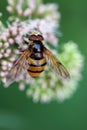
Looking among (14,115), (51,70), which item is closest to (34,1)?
(51,70)

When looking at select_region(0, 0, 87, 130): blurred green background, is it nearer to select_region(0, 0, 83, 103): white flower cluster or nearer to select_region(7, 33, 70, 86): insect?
select_region(0, 0, 83, 103): white flower cluster

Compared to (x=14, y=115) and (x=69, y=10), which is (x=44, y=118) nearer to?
(x=14, y=115)

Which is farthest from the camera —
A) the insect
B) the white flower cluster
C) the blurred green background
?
the blurred green background

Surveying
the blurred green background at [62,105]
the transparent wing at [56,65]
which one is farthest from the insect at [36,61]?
the blurred green background at [62,105]

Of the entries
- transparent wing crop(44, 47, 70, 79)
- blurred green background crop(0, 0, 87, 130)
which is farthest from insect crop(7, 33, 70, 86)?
blurred green background crop(0, 0, 87, 130)

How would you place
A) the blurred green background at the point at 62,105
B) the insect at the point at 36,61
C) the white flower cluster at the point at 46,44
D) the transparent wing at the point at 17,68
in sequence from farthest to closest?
the blurred green background at the point at 62,105 → the white flower cluster at the point at 46,44 → the insect at the point at 36,61 → the transparent wing at the point at 17,68

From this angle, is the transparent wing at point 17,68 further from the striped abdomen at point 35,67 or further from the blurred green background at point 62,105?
the blurred green background at point 62,105

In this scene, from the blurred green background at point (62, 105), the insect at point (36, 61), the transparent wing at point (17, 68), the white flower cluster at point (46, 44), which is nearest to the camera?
the transparent wing at point (17, 68)

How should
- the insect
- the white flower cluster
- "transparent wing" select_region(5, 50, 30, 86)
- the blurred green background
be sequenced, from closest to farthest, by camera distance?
"transparent wing" select_region(5, 50, 30, 86)
the insect
the white flower cluster
the blurred green background
